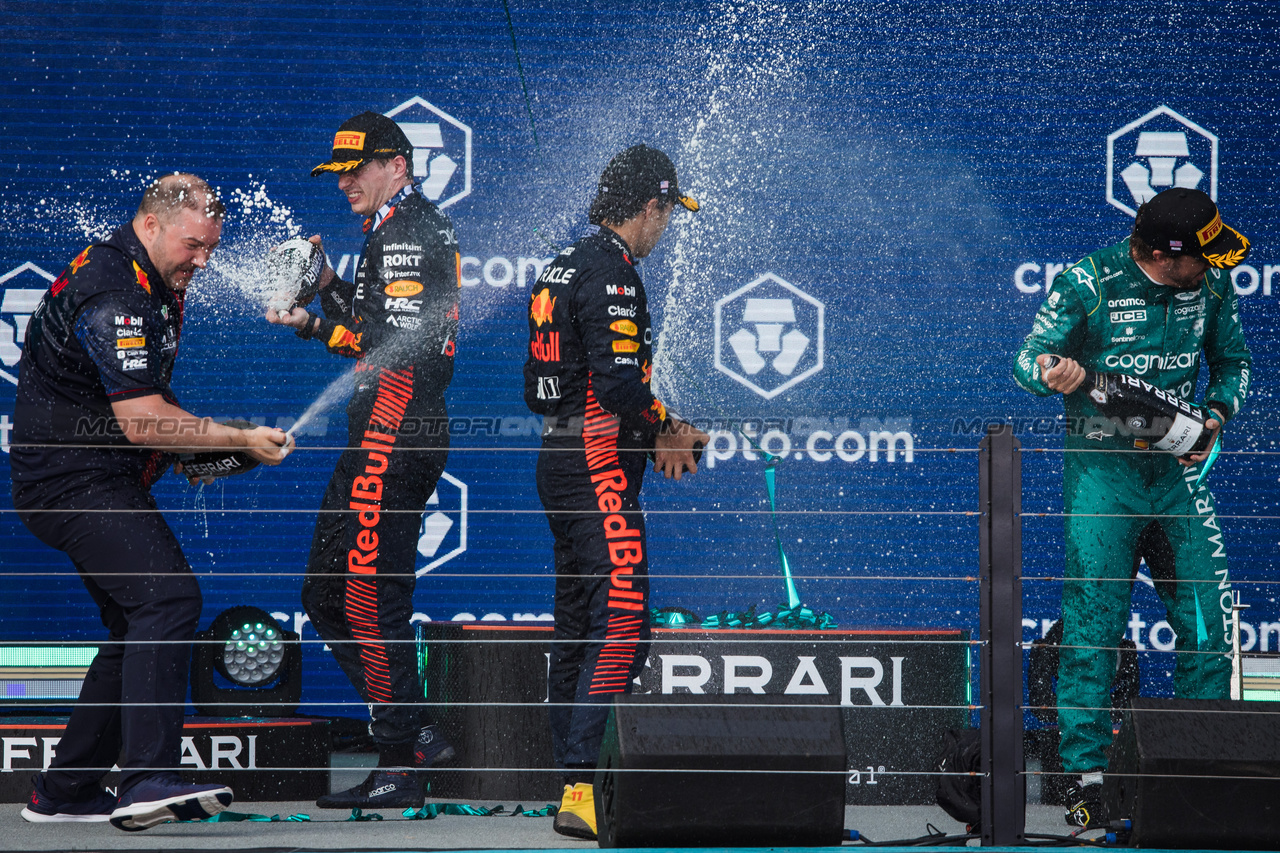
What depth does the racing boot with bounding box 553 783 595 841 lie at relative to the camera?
10.3ft

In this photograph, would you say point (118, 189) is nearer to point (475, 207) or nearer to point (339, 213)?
point (339, 213)

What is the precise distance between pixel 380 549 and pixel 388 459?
263 mm

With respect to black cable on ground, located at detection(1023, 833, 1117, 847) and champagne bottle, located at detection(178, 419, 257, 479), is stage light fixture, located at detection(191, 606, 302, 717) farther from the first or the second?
black cable on ground, located at detection(1023, 833, 1117, 847)

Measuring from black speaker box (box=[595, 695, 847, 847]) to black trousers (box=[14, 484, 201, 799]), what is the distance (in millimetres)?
1096

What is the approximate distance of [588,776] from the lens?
3.23 m

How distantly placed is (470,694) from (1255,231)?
3.21 meters

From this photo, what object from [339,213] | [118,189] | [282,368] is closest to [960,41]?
[339,213]

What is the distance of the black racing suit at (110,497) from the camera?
3.10 metres

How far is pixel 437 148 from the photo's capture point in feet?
15.9

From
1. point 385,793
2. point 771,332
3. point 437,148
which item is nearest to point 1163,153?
point 771,332

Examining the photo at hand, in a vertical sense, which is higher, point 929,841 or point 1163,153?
point 1163,153

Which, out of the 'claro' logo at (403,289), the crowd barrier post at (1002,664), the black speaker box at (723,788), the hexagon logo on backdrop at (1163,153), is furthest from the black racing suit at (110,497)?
the hexagon logo on backdrop at (1163,153)

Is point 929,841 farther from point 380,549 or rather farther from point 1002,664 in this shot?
point 380,549

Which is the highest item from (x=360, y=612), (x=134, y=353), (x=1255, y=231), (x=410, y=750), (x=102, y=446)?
(x=1255, y=231)
